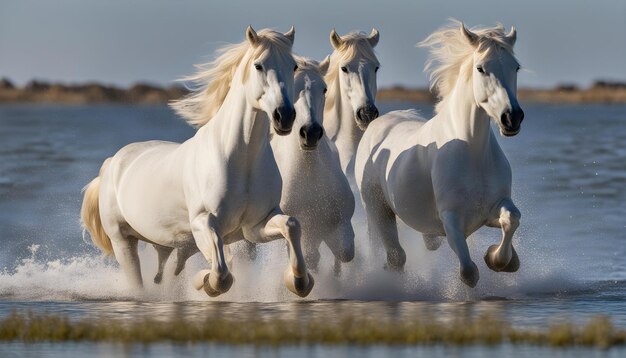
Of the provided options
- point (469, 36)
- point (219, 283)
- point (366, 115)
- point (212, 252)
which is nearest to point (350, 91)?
point (366, 115)

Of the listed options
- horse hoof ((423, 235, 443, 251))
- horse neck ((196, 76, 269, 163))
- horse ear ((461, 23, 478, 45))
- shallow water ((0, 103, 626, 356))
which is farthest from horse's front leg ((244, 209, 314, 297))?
horse hoof ((423, 235, 443, 251))

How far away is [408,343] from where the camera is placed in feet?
32.4

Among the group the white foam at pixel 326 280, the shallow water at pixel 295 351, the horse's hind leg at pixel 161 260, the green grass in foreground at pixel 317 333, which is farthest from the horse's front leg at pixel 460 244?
the horse's hind leg at pixel 161 260

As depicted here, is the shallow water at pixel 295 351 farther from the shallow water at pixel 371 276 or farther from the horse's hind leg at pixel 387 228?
the horse's hind leg at pixel 387 228

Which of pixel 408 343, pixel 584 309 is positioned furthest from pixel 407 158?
pixel 408 343

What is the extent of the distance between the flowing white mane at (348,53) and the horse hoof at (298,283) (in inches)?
95.9

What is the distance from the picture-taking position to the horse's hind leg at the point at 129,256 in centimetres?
1341

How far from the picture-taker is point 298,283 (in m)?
11.6

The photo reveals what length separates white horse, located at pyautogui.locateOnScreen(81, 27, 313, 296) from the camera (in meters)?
11.4

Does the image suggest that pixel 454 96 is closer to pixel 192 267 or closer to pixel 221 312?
pixel 221 312

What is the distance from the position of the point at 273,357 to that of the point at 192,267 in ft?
16.6

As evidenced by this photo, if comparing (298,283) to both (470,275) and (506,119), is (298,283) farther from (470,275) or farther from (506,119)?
(506,119)

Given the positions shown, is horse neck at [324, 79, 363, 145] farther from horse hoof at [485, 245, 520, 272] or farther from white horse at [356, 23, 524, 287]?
horse hoof at [485, 245, 520, 272]

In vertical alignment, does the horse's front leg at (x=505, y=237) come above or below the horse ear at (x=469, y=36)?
below
